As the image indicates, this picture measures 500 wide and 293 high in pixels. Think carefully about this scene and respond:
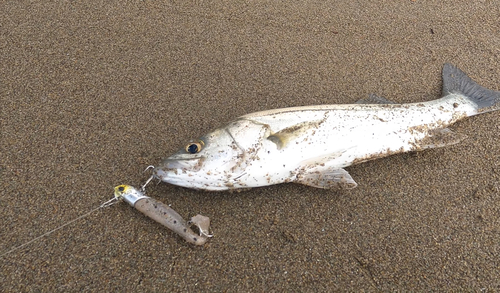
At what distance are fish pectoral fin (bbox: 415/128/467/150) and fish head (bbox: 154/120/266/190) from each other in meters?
1.57

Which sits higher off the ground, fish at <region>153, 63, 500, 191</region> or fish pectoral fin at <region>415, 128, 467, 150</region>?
fish at <region>153, 63, 500, 191</region>

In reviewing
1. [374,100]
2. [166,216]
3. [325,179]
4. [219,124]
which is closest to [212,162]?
[166,216]

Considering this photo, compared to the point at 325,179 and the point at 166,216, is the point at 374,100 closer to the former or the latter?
the point at 325,179

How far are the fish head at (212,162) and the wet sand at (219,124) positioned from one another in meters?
0.21

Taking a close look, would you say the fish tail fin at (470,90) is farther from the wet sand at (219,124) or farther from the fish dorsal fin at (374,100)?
the fish dorsal fin at (374,100)

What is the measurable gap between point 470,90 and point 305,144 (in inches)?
81.9

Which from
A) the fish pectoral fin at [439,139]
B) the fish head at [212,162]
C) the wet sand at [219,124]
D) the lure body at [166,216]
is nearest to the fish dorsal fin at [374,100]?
the wet sand at [219,124]

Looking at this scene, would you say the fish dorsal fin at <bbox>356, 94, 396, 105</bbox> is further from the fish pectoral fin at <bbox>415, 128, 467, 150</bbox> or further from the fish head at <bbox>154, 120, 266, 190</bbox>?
the fish head at <bbox>154, 120, 266, 190</bbox>

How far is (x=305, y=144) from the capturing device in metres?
2.68

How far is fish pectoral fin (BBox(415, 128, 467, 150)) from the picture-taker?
118 inches

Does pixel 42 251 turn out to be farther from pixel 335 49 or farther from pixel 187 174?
pixel 335 49

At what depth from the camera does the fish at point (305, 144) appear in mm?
2539

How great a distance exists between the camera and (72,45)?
141 inches

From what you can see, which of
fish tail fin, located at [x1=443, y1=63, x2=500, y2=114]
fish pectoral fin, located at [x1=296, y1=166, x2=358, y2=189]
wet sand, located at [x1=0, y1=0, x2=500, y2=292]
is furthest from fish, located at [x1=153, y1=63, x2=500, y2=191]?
fish tail fin, located at [x1=443, y1=63, x2=500, y2=114]
